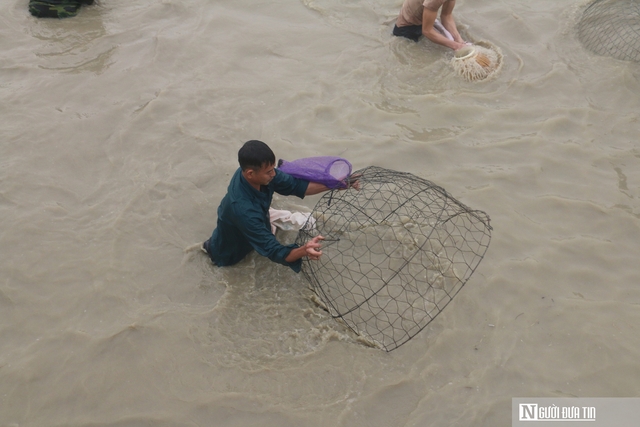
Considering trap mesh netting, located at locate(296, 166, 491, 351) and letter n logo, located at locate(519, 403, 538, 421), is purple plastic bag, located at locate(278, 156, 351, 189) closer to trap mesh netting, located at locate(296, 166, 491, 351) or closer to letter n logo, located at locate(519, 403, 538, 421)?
trap mesh netting, located at locate(296, 166, 491, 351)

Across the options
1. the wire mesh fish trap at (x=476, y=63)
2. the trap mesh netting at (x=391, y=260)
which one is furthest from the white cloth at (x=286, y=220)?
the wire mesh fish trap at (x=476, y=63)

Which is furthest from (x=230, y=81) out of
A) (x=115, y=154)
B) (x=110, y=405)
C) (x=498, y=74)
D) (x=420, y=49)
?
(x=110, y=405)

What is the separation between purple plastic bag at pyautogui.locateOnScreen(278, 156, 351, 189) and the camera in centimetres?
346

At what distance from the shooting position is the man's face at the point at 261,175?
308 centimetres

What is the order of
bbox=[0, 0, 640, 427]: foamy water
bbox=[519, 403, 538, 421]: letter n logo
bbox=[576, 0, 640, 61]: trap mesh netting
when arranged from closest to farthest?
1. bbox=[519, 403, 538, 421]: letter n logo
2. bbox=[0, 0, 640, 427]: foamy water
3. bbox=[576, 0, 640, 61]: trap mesh netting

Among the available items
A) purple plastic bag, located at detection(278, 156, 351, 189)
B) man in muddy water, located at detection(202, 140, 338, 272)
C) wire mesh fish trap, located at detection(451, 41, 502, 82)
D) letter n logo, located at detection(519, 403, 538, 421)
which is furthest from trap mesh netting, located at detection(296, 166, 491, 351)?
wire mesh fish trap, located at detection(451, 41, 502, 82)

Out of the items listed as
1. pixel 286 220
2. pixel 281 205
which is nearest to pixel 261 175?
pixel 286 220

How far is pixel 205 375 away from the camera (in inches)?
121

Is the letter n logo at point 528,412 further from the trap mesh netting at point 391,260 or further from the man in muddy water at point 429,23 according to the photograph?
the man in muddy water at point 429,23

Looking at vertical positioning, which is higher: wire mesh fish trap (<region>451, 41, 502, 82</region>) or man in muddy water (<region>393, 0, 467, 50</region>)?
man in muddy water (<region>393, 0, 467, 50</region>)

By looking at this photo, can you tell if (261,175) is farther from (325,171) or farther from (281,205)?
(281,205)

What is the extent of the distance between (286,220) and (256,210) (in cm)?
63

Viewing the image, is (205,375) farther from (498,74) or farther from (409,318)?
(498,74)

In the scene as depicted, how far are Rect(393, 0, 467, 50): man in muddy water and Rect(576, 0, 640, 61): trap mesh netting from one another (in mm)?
1420
